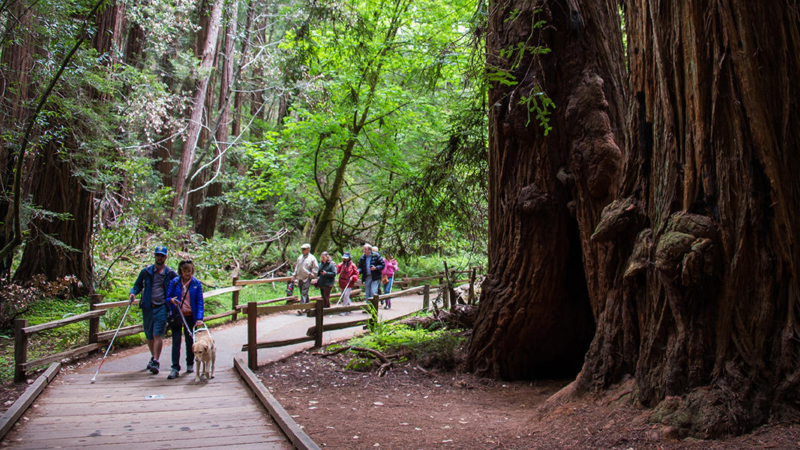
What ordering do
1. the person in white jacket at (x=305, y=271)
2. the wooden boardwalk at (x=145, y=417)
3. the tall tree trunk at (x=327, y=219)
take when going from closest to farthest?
1. the wooden boardwalk at (x=145, y=417)
2. the person in white jacket at (x=305, y=271)
3. the tall tree trunk at (x=327, y=219)

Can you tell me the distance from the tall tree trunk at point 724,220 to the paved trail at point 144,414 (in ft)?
11.5

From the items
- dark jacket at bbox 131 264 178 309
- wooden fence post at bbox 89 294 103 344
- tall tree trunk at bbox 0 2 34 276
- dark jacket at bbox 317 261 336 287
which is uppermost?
tall tree trunk at bbox 0 2 34 276

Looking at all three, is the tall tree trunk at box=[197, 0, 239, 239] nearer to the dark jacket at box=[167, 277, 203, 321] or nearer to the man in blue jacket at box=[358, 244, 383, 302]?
the man in blue jacket at box=[358, 244, 383, 302]

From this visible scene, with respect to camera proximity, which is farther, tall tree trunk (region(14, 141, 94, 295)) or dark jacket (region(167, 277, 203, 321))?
tall tree trunk (region(14, 141, 94, 295))

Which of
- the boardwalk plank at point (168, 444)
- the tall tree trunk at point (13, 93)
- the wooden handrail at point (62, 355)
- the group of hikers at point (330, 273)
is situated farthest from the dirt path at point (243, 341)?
the boardwalk plank at point (168, 444)

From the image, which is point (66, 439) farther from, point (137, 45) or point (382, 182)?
point (137, 45)

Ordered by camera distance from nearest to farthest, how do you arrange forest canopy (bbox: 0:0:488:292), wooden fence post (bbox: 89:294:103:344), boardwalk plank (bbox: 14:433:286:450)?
boardwalk plank (bbox: 14:433:286:450), forest canopy (bbox: 0:0:488:292), wooden fence post (bbox: 89:294:103:344)

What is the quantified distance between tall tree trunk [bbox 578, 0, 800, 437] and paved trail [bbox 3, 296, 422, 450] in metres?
3.52

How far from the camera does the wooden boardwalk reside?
4820mm

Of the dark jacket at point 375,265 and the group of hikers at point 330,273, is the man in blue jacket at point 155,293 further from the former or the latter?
the dark jacket at point 375,265

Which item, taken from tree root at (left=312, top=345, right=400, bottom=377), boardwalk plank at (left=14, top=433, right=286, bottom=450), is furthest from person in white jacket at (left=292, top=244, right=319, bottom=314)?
boardwalk plank at (left=14, top=433, right=286, bottom=450)

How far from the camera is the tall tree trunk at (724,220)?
3.44m

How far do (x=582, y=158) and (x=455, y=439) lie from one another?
358cm

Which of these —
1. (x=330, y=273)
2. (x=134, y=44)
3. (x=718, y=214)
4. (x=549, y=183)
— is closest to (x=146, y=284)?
(x=549, y=183)
